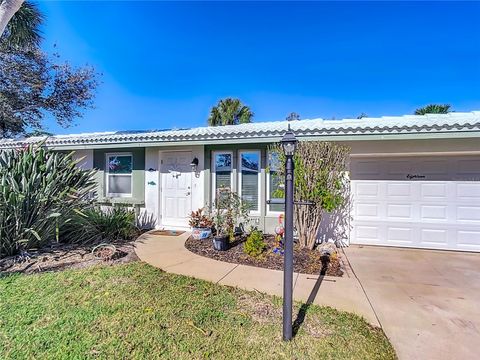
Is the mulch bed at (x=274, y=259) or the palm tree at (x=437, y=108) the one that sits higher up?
the palm tree at (x=437, y=108)

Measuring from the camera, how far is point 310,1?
760 centimetres

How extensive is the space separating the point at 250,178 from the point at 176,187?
2.39m

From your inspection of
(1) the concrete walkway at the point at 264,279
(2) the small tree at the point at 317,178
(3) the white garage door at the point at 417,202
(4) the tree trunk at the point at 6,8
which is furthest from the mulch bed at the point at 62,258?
(3) the white garage door at the point at 417,202

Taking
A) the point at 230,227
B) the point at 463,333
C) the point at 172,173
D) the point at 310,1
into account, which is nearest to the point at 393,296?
the point at 463,333

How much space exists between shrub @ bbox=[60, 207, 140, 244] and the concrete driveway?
5519 millimetres

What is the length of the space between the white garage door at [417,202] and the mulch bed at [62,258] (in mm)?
5576

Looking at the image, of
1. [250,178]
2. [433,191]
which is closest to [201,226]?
[250,178]

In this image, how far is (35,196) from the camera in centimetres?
488

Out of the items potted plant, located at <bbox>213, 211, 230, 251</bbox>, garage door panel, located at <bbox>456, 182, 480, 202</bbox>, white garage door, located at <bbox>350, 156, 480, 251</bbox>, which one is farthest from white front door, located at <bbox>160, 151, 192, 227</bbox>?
garage door panel, located at <bbox>456, 182, 480, 202</bbox>

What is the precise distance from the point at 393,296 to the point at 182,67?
1247 centimetres

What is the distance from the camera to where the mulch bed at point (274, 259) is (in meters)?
4.62

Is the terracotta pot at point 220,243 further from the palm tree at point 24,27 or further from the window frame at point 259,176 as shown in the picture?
the palm tree at point 24,27

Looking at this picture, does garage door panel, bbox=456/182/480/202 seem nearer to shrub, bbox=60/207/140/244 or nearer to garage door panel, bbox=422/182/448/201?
garage door panel, bbox=422/182/448/201

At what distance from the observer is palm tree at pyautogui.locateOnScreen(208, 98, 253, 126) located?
19.0m
